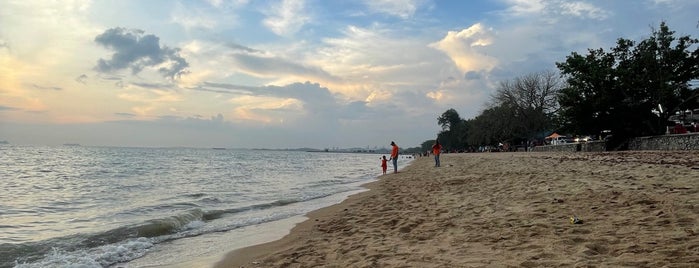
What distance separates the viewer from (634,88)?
31000 millimetres

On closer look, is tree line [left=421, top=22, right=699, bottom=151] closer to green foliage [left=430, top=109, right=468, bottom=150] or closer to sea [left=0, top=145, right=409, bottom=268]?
sea [left=0, top=145, right=409, bottom=268]

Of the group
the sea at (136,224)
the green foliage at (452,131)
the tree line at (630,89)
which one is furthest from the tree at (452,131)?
the sea at (136,224)

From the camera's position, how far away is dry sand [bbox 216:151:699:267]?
4297mm

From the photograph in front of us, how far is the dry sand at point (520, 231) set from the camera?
4297 mm

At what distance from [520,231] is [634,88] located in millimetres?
31565

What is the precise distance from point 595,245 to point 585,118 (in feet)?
104

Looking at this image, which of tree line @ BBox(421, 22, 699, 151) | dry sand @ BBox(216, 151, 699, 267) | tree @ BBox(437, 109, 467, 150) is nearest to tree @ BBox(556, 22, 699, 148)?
tree line @ BBox(421, 22, 699, 151)

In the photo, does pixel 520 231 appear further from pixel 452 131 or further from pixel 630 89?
pixel 452 131

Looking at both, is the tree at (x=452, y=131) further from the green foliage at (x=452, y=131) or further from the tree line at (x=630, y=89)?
the tree line at (x=630, y=89)

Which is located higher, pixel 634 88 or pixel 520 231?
pixel 634 88

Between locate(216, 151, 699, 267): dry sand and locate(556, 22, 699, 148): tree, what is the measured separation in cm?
2478

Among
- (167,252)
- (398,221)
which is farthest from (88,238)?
(398,221)

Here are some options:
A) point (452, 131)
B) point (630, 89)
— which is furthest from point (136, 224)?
point (452, 131)

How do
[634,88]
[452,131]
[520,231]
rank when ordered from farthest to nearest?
[452,131], [634,88], [520,231]
